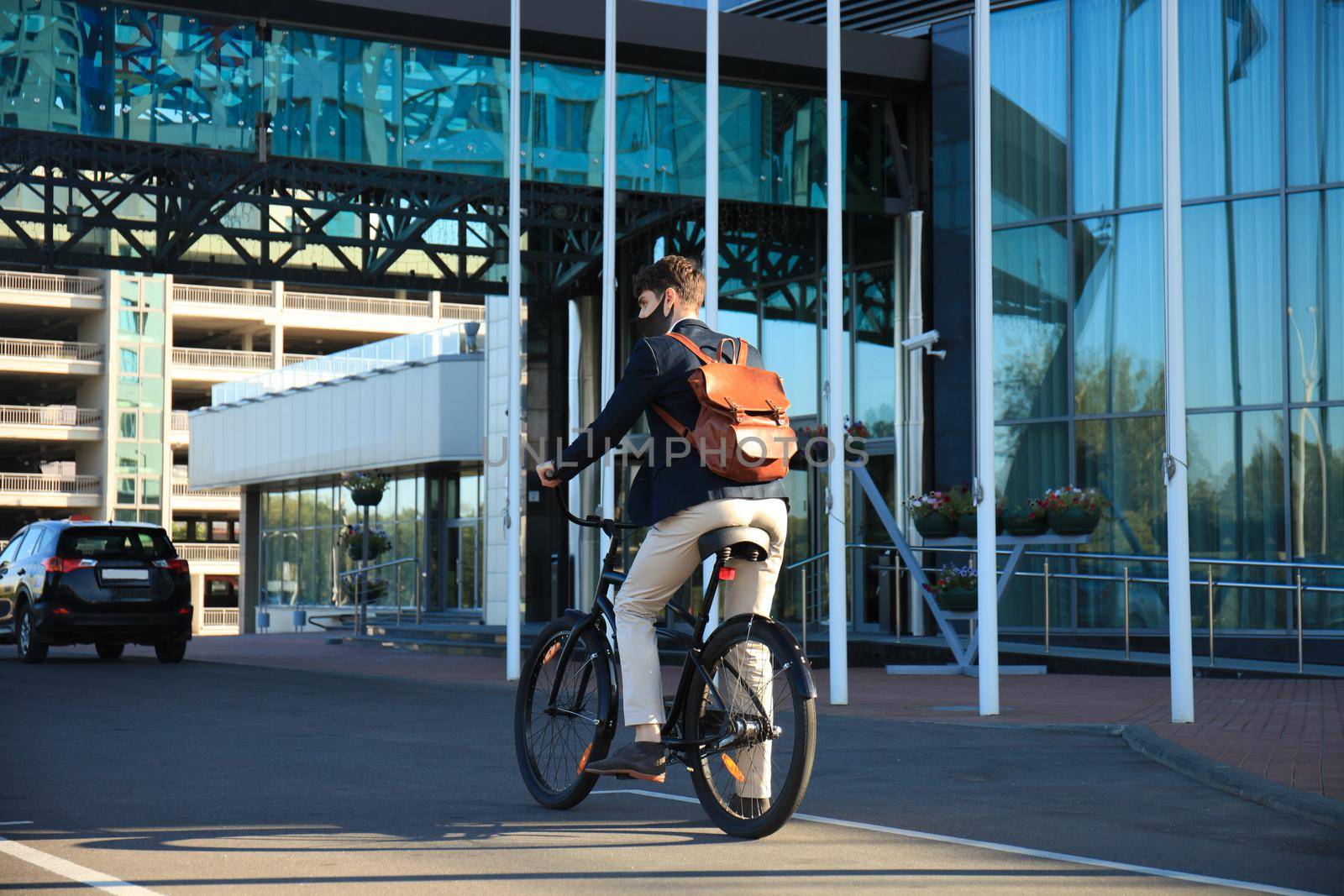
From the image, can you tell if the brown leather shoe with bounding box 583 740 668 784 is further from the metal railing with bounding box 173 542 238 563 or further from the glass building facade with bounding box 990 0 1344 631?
the metal railing with bounding box 173 542 238 563

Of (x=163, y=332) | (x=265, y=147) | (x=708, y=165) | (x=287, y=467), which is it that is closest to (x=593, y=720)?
(x=708, y=165)

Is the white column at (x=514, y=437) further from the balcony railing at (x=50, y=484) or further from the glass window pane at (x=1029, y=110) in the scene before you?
the balcony railing at (x=50, y=484)

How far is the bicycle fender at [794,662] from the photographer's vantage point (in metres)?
5.43

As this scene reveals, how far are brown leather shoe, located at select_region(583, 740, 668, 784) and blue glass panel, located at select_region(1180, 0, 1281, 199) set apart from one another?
1515 centimetres

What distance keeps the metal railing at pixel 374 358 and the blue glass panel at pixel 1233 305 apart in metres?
16.6

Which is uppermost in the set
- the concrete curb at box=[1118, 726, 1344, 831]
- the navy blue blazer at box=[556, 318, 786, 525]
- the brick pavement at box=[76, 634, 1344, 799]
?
the navy blue blazer at box=[556, 318, 786, 525]

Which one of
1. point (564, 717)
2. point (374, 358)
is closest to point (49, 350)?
point (374, 358)

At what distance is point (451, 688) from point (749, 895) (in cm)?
1065

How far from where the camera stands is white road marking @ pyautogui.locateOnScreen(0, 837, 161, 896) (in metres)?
4.81

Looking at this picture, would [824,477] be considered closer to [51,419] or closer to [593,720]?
[593,720]

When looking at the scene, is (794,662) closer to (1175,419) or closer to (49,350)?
(1175,419)

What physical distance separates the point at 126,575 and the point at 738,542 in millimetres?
14274

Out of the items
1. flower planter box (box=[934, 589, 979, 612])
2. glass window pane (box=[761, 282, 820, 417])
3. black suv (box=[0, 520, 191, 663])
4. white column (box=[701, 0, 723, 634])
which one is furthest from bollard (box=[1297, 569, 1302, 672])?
black suv (box=[0, 520, 191, 663])

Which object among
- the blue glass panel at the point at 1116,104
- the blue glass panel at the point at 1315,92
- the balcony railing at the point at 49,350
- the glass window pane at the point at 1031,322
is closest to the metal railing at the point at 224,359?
the balcony railing at the point at 49,350
